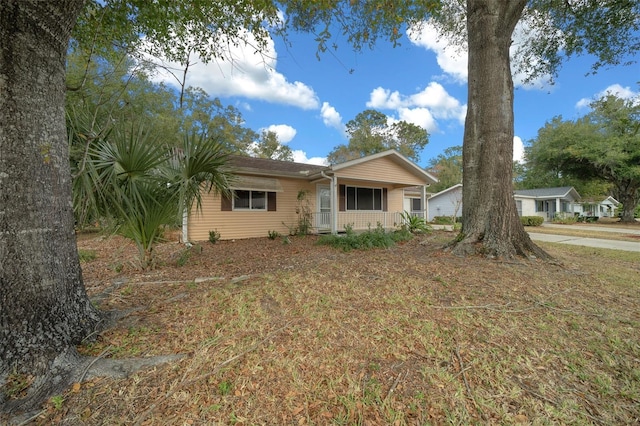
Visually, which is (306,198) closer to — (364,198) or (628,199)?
(364,198)

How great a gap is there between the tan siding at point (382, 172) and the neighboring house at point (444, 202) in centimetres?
1328

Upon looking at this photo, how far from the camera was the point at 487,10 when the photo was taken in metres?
5.49

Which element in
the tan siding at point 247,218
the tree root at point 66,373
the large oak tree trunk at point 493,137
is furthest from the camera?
the tan siding at point 247,218

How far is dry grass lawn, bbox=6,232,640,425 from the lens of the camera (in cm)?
164

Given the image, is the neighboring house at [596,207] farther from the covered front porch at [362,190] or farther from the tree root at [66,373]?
the tree root at [66,373]

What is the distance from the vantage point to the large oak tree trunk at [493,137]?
545cm

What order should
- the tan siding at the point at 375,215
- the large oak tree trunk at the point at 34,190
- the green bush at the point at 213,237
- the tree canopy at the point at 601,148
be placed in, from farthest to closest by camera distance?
the tree canopy at the point at 601,148, the tan siding at the point at 375,215, the green bush at the point at 213,237, the large oak tree trunk at the point at 34,190

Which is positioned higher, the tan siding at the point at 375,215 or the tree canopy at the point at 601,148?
the tree canopy at the point at 601,148

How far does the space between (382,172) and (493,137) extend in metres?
6.62

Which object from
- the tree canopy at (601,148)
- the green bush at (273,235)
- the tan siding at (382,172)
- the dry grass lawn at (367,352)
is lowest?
the dry grass lawn at (367,352)

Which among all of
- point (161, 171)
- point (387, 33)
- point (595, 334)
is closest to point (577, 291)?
point (595, 334)

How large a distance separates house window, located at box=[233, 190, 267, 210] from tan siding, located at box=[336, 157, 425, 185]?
322 cm

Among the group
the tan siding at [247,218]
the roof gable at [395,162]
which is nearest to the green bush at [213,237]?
the tan siding at [247,218]

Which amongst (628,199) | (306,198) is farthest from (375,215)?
(628,199)
